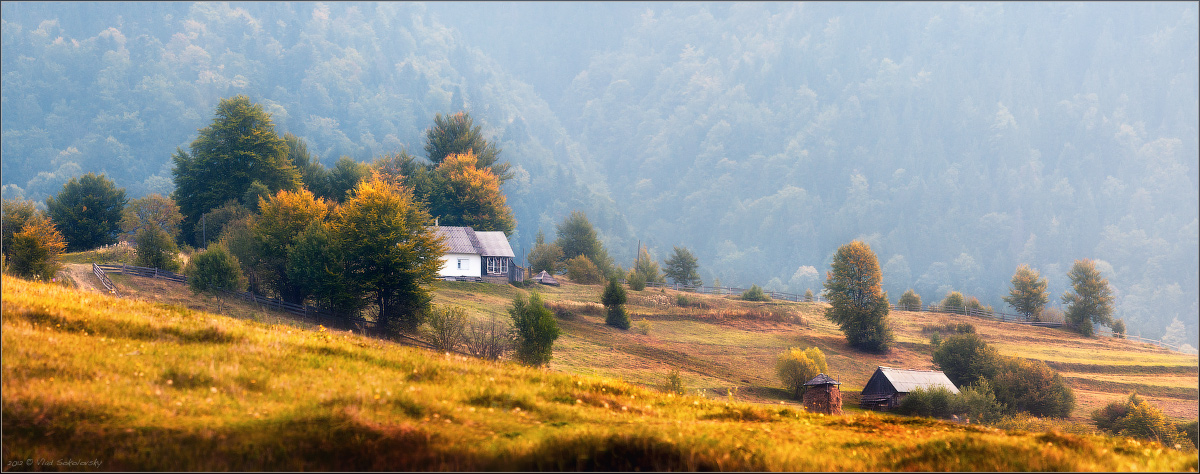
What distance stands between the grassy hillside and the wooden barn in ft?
119

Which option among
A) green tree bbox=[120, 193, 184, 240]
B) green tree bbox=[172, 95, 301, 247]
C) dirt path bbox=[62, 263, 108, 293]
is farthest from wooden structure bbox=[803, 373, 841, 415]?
green tree bbox=[120, 193, 184, 240]

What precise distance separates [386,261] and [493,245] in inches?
1469

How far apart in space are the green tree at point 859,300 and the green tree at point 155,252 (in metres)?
61.5

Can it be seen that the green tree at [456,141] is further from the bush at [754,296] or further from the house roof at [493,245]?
the bush at [754,296]

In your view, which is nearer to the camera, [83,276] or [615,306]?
[83,276]

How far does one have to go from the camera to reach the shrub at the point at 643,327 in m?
56.4

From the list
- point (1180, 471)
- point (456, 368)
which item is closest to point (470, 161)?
point (456, 368)

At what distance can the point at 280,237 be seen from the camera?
43.7 meters

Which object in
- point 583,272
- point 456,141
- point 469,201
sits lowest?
Answer: point 583,272

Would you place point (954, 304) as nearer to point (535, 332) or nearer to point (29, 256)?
point (535, 332)

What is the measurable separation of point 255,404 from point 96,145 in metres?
229

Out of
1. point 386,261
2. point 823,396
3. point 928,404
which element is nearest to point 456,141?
point 386,261

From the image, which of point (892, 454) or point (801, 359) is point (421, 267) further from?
point (892, 454)

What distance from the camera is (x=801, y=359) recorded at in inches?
1828
